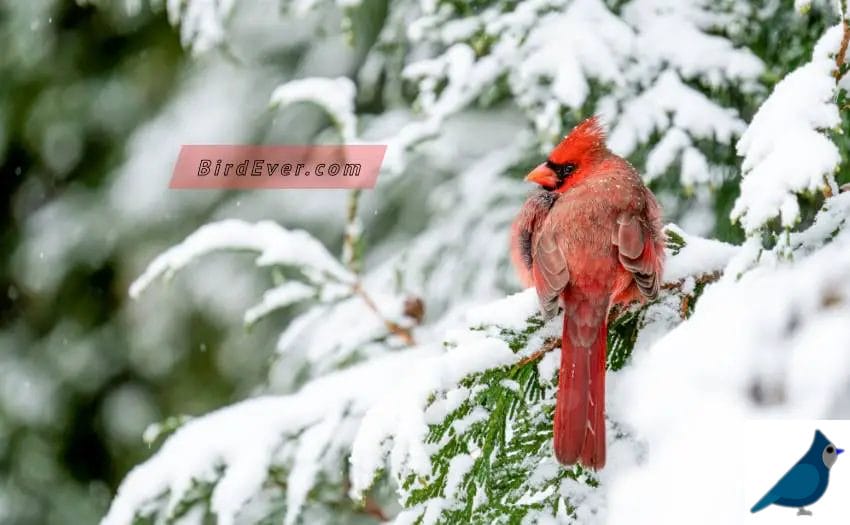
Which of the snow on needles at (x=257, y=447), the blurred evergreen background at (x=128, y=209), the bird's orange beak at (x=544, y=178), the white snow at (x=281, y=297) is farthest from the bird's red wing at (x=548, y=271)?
the blurred evergreen background at (x=128, y=209)

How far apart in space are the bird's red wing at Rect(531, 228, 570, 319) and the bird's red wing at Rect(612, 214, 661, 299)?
0.05 meters

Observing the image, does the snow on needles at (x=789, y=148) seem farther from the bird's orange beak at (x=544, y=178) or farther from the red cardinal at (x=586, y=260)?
the bird's orange beak at (x=544, y=178)

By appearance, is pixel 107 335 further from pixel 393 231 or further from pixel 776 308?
pixel 776 308

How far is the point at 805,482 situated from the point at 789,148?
0.22 m

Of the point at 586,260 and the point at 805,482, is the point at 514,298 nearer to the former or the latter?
the point at 586,260

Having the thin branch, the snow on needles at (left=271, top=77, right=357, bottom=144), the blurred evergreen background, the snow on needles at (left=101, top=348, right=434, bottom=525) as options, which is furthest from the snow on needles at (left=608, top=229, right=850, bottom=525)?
the blurred evergreen background

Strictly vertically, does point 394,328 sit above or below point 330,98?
below

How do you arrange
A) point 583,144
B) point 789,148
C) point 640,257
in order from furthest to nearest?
point 583,144 < point 640,257 < point 789,148

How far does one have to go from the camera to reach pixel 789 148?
0.67 meters

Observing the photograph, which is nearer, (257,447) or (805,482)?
(805,482)

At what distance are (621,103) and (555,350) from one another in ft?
2.99

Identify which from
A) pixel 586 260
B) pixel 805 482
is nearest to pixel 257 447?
pixel 586 260

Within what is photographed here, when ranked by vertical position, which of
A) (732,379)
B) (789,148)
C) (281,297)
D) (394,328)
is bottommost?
(394,328)

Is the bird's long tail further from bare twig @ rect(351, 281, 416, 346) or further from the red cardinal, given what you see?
bare twig @ rect(351, 281, 416, 346)
